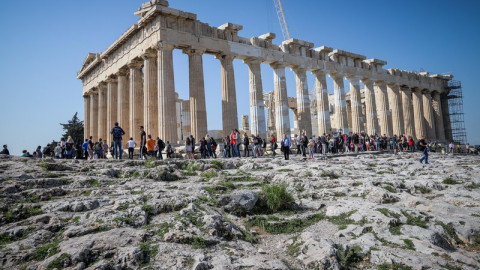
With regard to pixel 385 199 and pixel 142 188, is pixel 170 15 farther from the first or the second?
pixel 385 199

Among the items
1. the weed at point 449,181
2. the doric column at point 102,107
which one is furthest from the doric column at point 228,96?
the weed at point 449,181

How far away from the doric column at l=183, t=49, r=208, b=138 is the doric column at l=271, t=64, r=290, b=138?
25.7ft

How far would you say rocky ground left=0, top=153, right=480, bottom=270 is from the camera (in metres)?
4.79

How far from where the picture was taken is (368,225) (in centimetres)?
614

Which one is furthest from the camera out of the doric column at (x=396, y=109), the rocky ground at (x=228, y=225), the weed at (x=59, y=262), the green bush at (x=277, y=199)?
the doric column at (x=396, y=109)

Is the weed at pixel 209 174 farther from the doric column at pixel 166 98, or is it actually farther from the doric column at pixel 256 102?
the doric column at pixel 256 102

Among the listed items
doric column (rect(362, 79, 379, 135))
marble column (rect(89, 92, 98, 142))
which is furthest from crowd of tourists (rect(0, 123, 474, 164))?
marble column (rect(89, 92, 98, 142))

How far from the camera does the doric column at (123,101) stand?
28.2 meters

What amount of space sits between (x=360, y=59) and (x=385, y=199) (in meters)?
31.6

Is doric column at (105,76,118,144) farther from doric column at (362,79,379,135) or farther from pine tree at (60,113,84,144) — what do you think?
doric column at (362,79,379,135)

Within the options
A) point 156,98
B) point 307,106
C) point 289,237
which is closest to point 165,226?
point 289,237

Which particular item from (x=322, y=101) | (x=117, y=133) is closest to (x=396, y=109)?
(x=322, y=101)

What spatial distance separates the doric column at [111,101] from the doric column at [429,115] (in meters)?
37.8

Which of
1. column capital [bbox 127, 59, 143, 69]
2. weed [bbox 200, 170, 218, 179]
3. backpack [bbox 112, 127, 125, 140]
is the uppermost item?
column capital [bbox 127, 59, 143, 69]
